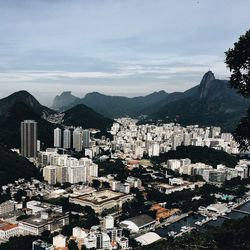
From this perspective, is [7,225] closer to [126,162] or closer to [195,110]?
[126,162]

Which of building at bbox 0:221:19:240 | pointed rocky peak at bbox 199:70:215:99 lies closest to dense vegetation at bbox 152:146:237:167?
building at bbox 0:221:19:240

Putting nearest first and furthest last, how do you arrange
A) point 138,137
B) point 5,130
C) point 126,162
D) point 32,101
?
point 126,162
point 5,130
point 138,137
point 32,101

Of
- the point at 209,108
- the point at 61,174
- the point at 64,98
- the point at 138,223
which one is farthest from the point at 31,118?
the point at 64,98

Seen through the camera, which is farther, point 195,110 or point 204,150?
point 195,110

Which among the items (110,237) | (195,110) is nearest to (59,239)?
(110,237)

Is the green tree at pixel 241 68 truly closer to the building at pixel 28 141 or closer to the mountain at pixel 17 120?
the building at pixel 28 141

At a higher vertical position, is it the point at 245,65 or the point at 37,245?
the point at 245,65

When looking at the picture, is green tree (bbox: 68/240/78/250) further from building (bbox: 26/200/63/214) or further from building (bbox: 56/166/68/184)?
building (bbox: 56/166/68/184)
